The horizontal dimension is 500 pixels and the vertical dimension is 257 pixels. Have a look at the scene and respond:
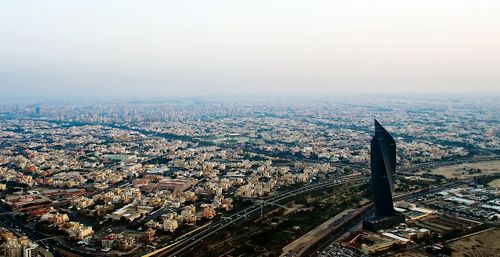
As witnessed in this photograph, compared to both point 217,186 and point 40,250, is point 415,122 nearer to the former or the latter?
point 217,186

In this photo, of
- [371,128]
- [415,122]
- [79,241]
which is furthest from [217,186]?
[415,122]

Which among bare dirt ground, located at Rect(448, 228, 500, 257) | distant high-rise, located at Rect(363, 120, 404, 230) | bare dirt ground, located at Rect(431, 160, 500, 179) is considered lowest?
bare dirt ground, located at Rect(448, 228, 500, 257)

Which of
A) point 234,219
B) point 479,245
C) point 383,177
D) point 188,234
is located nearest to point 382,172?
point 383,177

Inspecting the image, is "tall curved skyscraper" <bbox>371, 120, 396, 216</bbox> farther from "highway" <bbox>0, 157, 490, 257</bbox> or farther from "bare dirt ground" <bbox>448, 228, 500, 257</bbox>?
"highway" <bbox>0, 157, 490, 257</bbox>

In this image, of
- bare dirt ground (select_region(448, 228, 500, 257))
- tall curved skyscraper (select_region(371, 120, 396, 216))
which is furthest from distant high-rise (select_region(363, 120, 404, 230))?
bare dirt ground (select_region(448, 228, 500, 257))

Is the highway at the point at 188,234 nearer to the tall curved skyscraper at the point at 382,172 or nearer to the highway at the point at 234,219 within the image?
the highway at the point at 234,219

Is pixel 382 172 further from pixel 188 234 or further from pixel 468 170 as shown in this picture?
pixel 468 170
